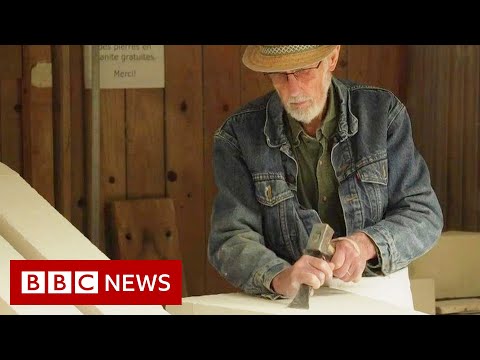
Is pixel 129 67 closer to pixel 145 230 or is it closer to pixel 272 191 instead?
pixel 145 230

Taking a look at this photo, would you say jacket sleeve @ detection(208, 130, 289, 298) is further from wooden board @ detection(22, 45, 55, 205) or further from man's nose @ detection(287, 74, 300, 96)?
wooden board @ detection(22, 45, 55, 205)

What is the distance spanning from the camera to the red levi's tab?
273 cm

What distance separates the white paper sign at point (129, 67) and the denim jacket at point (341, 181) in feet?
6.04

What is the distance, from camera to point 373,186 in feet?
11.8

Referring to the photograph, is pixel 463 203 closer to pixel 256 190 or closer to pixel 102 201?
pixel 102 201

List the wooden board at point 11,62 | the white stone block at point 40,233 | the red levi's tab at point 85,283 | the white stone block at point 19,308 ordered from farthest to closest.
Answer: the wooden board at point 11,62, the white stone block at point 40,233, the red levi's tab at point 85,283, the white stone block at point 19,308

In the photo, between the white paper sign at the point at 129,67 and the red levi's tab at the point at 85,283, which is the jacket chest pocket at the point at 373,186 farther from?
the white paper sign at the point at 129,67

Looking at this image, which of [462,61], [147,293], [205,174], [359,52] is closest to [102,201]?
[205,174]

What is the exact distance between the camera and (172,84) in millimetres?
5500

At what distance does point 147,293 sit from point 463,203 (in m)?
3.39

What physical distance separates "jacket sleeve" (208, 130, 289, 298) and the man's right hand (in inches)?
3.4

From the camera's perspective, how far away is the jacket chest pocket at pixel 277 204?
3.54m

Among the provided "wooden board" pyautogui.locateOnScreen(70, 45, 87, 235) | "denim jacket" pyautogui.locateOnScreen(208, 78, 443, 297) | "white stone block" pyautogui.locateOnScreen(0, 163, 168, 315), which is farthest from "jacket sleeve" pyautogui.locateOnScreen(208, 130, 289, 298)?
"wooden board" pyautogui.locateOnScreen(70, 45, 87, 235)

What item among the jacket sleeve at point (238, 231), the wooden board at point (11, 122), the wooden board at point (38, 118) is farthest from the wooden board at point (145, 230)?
the jacket sleeve at point (238, 231)
